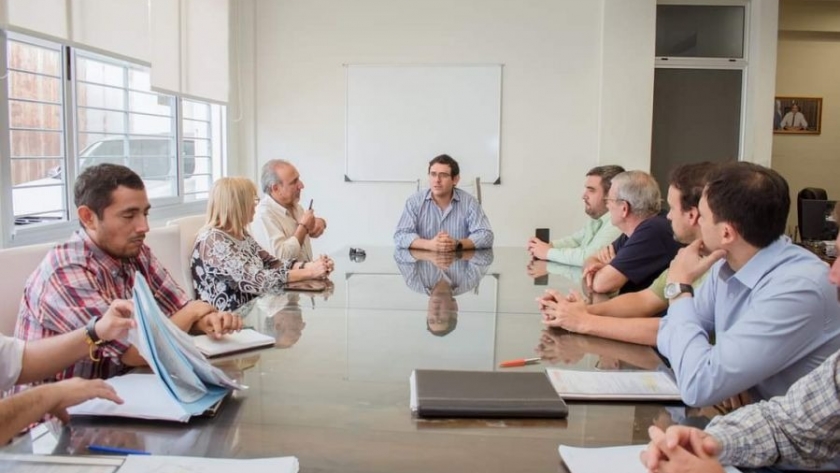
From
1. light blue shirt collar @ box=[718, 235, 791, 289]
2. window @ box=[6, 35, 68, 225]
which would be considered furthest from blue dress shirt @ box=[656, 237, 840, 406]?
window @ box=[6, 35, 68, 225]

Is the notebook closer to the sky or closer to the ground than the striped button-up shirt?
closer to the ground

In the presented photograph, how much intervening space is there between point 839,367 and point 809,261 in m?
0.34

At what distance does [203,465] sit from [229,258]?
1624 mm

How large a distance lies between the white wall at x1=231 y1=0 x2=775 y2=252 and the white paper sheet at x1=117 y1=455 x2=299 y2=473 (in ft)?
15.1

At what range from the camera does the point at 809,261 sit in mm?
1368

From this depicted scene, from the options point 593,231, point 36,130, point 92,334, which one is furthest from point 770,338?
point 36,130

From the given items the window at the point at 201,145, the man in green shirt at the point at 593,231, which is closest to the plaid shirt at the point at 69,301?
the man in green shirt at the point at 593,231

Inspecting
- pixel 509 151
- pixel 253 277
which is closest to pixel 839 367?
pixel 253 277

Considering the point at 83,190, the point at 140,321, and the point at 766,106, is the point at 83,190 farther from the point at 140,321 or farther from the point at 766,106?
the point at 766,106

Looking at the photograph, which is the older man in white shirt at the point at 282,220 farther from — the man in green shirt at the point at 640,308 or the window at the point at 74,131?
the man in green shirt at the point at 640,308

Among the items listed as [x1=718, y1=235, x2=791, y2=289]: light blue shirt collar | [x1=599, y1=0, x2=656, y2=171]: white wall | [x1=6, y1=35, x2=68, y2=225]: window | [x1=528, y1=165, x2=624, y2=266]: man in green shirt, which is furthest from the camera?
[x1=599, y1=0, x2=656, y2=171]: white wall

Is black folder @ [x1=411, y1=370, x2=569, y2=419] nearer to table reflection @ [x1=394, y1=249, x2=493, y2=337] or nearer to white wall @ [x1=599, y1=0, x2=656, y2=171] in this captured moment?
table reflection @ [x1=394, y1=249, x2=493, y2=337]

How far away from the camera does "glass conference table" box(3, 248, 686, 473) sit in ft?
3.54

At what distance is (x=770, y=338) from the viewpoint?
129 centimetres
